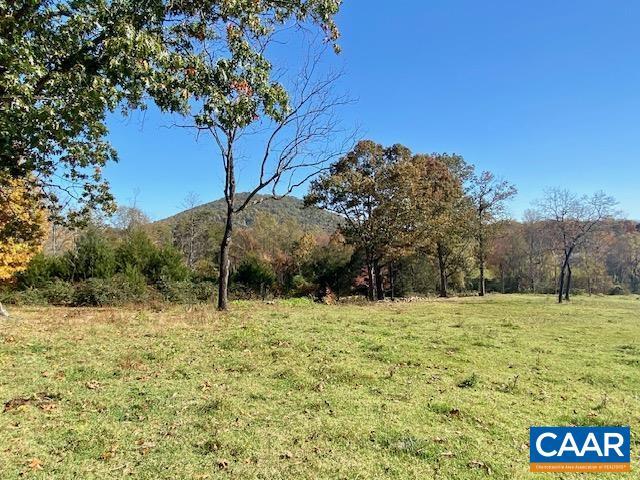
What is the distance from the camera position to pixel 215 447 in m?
3.74

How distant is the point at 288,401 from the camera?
195 inches

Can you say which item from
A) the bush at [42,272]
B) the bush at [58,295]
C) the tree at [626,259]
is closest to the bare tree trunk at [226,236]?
the bush at [58,295]

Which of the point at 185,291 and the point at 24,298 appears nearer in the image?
the point at 24,298

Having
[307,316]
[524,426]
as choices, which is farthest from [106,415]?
[307,316]

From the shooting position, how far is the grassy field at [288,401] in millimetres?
3533

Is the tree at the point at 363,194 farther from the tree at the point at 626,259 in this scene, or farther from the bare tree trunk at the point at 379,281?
the tree at the point at 626,259

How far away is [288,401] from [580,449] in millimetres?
3170

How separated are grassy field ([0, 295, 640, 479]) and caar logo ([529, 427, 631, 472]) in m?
0.13

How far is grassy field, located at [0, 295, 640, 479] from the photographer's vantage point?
3.53m

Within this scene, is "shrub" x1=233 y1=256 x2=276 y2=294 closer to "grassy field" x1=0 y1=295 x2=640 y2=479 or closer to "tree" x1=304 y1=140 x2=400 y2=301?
"tree" x1=304 y1=140 x2=400 y2=301

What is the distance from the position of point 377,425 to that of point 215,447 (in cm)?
168

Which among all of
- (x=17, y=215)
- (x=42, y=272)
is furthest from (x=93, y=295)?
(x=17, y=215)

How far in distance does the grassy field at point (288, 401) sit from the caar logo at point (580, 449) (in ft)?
0.43

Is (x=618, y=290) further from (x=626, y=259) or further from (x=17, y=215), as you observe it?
(x=17, y=215)
